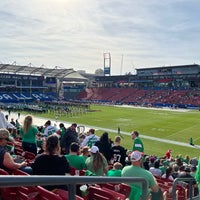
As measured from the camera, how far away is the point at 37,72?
9100cm

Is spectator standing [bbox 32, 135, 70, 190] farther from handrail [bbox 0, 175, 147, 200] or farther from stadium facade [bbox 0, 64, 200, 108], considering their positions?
stadium facade [bbox 0, 64, 200, 108]

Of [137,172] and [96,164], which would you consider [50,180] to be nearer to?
[137,172]

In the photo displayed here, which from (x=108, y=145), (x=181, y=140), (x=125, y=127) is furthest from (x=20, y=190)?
(x=125, y=127)

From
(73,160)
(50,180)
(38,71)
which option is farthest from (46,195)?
(38,71)

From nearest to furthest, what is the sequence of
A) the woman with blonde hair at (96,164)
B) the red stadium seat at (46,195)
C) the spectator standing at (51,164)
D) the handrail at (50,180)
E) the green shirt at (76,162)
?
the handrail at (50,180) → the red stadium seat at (46,195) → the spectator standing at (51,164) → the green shirt at (76,162) → the woman with blonde hair at (96,164)

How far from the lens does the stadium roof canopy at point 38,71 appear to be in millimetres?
82625

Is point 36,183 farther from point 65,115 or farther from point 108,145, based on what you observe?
point 65,115

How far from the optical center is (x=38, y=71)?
9012cm

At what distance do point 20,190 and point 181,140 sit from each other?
2791cm

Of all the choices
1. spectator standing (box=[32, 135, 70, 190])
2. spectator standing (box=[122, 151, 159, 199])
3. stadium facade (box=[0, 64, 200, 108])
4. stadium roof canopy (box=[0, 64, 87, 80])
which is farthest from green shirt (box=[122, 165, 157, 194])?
stadium roof canopy (box=[0, 64, 87, 80])

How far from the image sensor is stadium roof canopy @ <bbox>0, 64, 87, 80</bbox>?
82625 millimetres

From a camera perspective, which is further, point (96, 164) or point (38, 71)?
point (38, 71)

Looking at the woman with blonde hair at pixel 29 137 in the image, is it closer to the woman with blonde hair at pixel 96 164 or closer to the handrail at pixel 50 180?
the woman with blonde hair at pixel 96 164

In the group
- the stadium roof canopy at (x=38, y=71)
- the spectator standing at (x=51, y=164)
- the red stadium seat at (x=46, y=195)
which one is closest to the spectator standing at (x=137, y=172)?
the spectator standing at (x=51, y=164)
